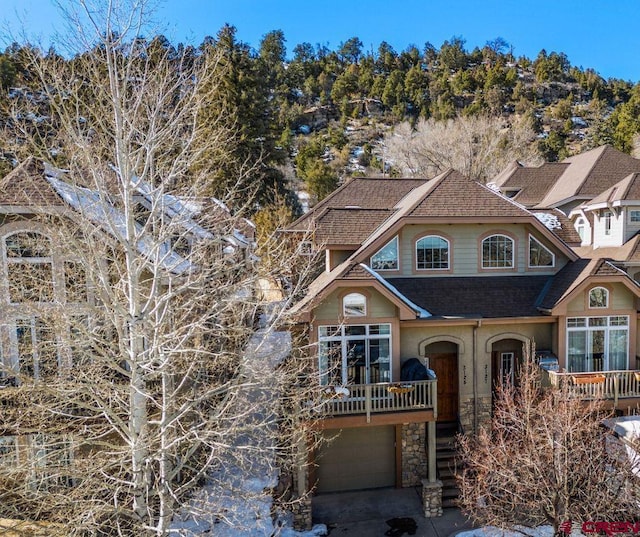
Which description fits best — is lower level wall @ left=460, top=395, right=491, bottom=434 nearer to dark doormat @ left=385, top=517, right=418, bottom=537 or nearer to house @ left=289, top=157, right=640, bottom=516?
house @ left=289, top=157, right=640, bottom=516

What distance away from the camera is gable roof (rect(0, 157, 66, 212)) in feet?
33.0

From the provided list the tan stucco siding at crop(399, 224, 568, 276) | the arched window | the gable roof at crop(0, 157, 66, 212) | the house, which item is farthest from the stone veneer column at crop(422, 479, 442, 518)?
the gable roof at crop(0, 157, 66, 212)

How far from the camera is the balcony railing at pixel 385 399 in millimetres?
11625

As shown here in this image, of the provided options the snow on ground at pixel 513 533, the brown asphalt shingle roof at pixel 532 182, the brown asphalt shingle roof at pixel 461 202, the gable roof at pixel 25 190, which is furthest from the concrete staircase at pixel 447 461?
the brown asphalt shingle roof at pixel 532 182

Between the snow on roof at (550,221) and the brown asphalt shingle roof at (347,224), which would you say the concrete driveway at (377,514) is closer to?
the brown asphalt shingle roof at (347,224)

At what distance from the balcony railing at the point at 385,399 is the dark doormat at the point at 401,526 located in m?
2.80

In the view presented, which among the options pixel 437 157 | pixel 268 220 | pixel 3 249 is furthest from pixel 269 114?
pixel 3 249

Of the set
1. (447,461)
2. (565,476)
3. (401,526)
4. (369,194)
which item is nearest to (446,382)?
(447,461)

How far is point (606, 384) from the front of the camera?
12.3 meters

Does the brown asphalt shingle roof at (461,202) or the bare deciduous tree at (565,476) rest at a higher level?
the brown asphalt shingle roof at (461,202)

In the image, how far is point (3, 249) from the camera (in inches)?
413

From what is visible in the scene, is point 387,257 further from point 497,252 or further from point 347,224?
point 497,252

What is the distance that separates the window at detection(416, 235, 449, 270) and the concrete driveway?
6921mm

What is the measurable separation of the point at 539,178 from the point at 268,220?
17364mm
